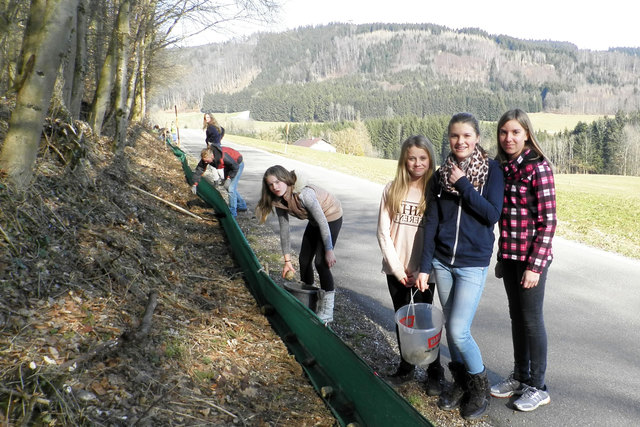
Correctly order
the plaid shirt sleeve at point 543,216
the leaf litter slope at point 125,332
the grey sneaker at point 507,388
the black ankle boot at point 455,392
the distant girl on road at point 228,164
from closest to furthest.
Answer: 1. the leaf litter slope at point 125,332
2. the plaid shirt sleeve at point 543,216
3. the black ankle boot at point 455,392
4. the grey sneaker at point 507,388
5. the distant girl on road at point 228,164

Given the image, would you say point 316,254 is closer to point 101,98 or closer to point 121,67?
point 101,98

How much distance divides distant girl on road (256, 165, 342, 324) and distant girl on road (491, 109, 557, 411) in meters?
1.69

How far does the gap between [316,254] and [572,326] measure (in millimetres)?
2982

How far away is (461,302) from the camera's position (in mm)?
3162

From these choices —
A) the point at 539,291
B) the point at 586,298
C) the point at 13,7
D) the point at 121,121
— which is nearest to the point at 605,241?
the point at 586,298

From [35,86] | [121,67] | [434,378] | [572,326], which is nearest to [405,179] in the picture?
[434,378]

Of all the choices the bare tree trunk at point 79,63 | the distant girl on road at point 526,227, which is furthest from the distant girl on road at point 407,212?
the bare tree trunk at point 79,63

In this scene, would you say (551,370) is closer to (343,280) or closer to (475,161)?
(475,161)

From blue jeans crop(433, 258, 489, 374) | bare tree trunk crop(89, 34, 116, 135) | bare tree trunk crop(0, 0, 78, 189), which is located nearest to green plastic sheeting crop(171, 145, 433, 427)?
blue jeans crop(433, 258, 489, 374)

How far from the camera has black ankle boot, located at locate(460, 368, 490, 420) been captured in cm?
333

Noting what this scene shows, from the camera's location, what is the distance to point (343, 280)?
6.53 m

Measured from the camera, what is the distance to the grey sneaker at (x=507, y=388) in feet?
12.0

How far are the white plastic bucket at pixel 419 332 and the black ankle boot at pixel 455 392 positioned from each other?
172 mm

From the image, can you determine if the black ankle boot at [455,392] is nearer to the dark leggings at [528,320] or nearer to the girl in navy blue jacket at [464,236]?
the girl in navy blue jacket at [464,236]
